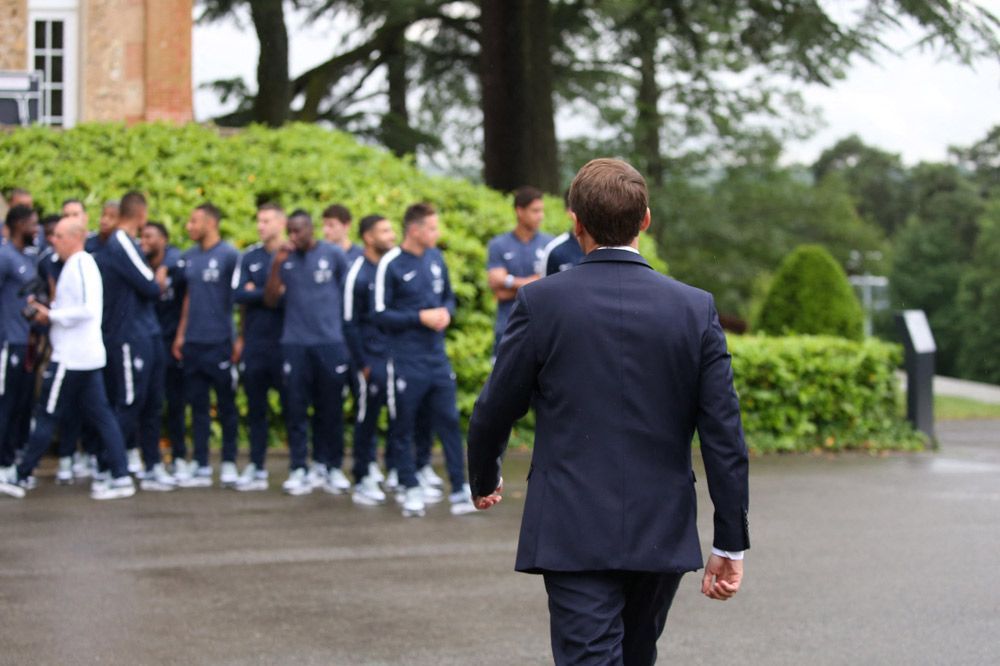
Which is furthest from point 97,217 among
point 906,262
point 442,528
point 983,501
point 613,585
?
point 906,262

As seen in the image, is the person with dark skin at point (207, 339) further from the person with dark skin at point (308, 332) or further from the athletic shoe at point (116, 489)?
the athletic shoe at point (116, 489)

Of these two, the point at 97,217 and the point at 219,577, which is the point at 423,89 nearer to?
the point at 97,217

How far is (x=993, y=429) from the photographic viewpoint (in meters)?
19.0

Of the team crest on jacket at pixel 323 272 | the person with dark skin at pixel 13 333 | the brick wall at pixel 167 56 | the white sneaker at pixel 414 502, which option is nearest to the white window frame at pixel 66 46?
the brick wall at pixel 167 56

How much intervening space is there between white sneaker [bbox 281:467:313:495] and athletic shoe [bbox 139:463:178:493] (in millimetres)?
859

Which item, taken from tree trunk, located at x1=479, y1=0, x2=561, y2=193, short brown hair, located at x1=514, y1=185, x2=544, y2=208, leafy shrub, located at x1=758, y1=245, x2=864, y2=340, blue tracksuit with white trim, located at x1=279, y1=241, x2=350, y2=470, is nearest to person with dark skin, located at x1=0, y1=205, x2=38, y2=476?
blue tracksuit with white trim, located at x1=279, y1=241, x2=350, y2=470

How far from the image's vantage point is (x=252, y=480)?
10961 mm

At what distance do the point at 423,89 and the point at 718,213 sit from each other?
13472 mm

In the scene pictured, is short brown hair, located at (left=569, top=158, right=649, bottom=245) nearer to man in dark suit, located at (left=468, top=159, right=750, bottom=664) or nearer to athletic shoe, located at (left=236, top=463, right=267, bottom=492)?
man in dark suit, located at (left=468, top=159, right=750, bottom=664)

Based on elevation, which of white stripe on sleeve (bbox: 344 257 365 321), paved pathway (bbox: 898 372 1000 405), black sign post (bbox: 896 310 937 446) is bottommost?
paved pathway (bbox: 898 372 1000 405)

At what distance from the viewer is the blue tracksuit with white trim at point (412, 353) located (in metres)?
9.76

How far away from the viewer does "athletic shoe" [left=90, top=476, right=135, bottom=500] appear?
1029 cm

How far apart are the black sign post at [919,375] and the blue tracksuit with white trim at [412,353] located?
21.2ft

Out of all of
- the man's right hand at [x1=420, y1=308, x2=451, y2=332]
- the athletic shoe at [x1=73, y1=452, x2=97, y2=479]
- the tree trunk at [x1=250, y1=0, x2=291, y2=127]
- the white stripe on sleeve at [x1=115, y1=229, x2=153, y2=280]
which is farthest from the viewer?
the tree trunk at [x1=250, y1=0, x2=291, y2=127]
